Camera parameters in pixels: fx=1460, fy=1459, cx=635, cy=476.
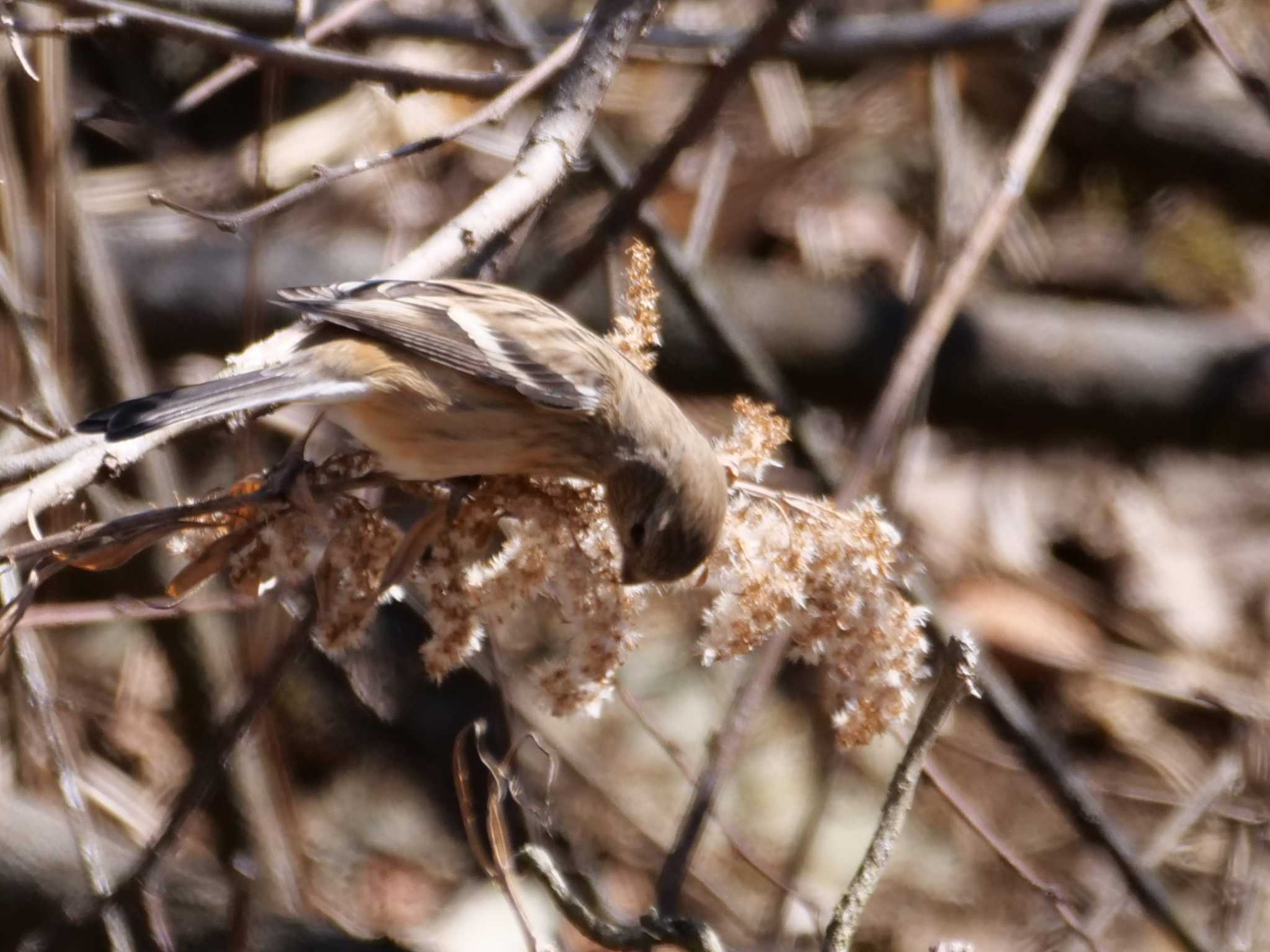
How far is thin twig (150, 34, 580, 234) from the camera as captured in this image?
2.11 meters

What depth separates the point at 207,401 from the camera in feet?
7.44

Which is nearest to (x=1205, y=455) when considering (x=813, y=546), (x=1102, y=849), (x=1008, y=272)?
(x=1008, y=272)

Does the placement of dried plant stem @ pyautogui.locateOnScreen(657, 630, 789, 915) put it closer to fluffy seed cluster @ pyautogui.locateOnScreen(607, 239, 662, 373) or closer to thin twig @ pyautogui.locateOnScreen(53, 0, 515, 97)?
fluffy seed cluster @ pyautogui.locateOnScreen(607, 239, 662, 373)

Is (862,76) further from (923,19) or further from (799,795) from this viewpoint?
(799,795)

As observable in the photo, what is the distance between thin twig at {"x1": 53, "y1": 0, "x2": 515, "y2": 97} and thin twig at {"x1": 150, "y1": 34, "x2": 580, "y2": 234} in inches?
4.5

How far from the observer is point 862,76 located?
6723mm

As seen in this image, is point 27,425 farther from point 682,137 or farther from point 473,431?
point 682,137

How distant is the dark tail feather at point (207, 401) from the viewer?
2025 millimetres

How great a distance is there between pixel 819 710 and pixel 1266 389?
198 cm

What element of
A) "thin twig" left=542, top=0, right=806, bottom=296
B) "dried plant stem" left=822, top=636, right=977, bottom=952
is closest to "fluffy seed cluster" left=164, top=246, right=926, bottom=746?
"dried plant stem" left=822, top=636, right=977, bottom=952

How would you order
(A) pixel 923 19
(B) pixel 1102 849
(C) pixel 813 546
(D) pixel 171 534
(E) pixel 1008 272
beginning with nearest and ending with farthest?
(D) pixel 171 534 → (C) pixel 813 546 → (B) pixel 1102 849 → (A) pixel 923 19 → (E) pixel 1008 272

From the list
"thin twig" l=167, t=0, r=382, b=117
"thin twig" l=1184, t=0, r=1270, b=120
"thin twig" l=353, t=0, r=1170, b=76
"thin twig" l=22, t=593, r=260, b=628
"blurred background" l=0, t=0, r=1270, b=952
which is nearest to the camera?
"thin twig" l=22, t=593, r=260, b=628

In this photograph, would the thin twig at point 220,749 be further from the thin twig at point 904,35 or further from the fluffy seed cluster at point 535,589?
the thin twig at point 904,35

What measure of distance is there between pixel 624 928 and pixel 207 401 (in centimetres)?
102
